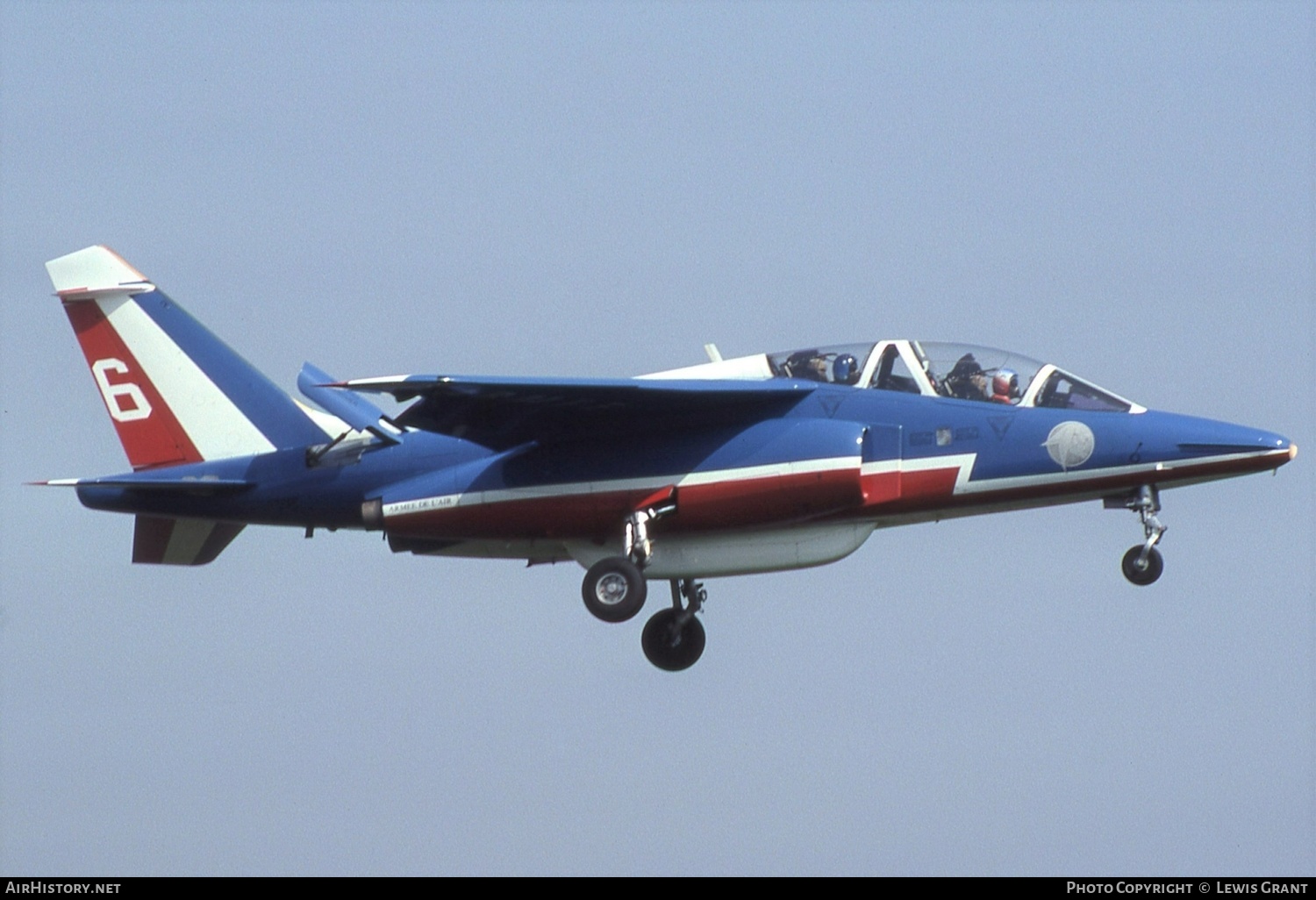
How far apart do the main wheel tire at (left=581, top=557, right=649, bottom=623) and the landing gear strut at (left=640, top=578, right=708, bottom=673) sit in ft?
8.15

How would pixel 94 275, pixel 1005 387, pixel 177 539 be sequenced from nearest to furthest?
pixel 1005 387 < pixel 177 539 < pixel 94 275

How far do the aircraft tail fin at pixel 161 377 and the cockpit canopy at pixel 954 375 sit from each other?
6.22m

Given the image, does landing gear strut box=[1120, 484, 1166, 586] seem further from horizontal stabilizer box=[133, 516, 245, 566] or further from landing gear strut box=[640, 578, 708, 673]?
horizontal stabilizer box=[133, 516, 245, 566]

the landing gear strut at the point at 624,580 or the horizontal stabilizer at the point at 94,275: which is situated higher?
the horizontal stabilizer at the point at 94,275

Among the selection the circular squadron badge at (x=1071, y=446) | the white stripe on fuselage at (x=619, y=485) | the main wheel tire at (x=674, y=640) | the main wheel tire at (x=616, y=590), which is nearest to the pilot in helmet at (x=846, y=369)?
the white stripe on fuselage at (x=619, y=485)

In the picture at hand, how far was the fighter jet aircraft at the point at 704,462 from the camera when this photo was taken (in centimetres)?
2166

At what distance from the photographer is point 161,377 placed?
2458 centimetres

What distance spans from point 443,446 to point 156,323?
4261 mm

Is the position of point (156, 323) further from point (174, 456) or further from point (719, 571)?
point (719, 571)

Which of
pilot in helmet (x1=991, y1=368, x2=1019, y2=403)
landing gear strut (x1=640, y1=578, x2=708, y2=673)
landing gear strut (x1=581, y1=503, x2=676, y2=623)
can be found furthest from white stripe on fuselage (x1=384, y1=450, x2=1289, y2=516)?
landing gear strut (x1=640, y1=578, x2=708, y2=673)

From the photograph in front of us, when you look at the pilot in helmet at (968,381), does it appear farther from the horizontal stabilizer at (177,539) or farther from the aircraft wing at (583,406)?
the horizontal stabilizer at (177,539)

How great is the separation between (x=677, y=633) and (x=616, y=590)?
2.80 m

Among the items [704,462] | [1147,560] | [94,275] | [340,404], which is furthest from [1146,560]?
[94,275]

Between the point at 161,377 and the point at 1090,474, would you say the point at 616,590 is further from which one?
the point at 161,377
